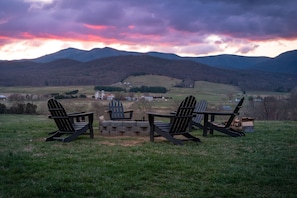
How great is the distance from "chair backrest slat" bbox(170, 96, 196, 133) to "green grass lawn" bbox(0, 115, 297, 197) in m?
0.60

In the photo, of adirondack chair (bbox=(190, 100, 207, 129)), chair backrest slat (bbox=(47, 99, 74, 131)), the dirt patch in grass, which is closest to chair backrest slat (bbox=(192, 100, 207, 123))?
adirondack chair (bbox=(190, 100, 207, 129))

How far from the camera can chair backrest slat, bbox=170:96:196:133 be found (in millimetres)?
8352

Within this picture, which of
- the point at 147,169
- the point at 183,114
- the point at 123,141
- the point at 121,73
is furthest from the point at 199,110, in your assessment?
the point at 121,73

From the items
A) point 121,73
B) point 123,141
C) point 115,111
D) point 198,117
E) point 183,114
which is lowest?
point 123,141

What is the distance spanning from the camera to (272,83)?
81.9m

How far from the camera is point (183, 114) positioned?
27.6 ft

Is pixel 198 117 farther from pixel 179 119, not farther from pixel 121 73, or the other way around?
pixel 121 73

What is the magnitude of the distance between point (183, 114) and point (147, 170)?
323cm

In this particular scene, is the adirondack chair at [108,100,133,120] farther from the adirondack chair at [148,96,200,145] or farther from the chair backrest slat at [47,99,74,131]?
the adirondack chair at [148,96,200,145]

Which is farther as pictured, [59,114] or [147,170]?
[59,114]

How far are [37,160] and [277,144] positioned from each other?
5.45 m

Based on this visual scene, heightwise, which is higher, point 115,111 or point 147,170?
point 115,111

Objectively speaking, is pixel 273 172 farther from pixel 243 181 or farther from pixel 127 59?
pixel 127 59

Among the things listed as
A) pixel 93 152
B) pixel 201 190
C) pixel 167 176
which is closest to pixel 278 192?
pixel 201 190
